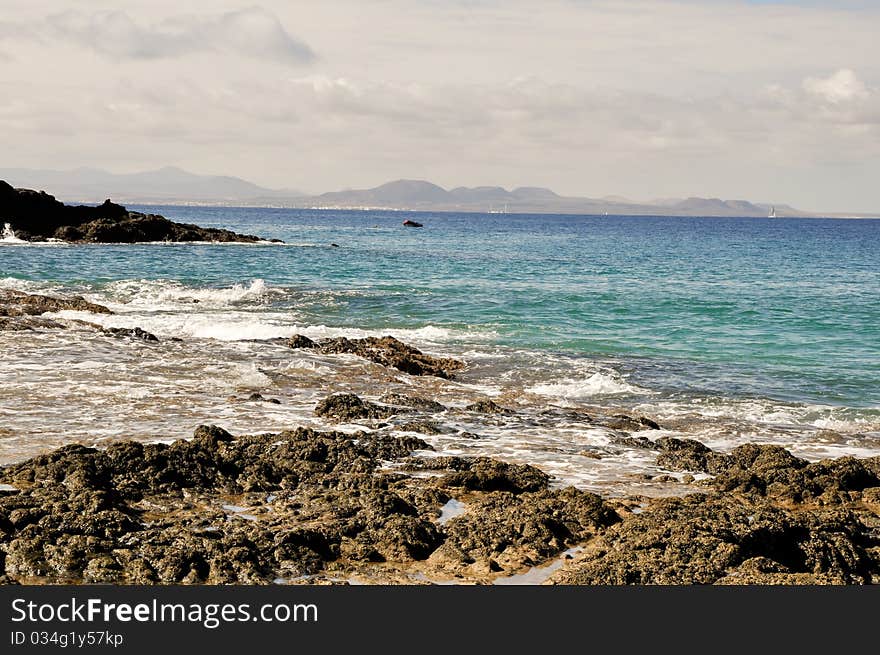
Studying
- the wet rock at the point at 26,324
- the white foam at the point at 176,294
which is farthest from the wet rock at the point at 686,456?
the white foam at the point at 176,294

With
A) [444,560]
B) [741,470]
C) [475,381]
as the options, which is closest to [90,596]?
[444,560]

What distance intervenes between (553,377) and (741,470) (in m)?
8.60

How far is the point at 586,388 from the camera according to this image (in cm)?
1917

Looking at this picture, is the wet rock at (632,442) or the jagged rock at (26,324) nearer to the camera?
the wet rock at (632,442)

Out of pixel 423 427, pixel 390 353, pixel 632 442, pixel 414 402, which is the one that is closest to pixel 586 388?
pixel 414 402

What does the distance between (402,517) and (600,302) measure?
28872 mm

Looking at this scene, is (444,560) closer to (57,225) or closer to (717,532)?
(717,532)

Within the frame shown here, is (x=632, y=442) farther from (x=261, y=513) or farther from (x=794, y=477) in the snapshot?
(x=261, y=513)

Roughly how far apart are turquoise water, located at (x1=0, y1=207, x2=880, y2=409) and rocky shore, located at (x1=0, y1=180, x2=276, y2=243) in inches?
267

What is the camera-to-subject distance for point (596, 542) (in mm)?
9016

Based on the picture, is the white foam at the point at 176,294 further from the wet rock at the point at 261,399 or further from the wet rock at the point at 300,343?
the wet rock at the point at 261,399

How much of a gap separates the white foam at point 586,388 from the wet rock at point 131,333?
10.2 metres

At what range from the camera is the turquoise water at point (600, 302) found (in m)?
22.7

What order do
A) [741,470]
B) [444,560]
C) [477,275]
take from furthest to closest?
[477,275]
[741,470]
[444,560]
